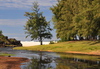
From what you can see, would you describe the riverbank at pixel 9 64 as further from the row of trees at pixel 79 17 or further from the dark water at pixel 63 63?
the row of trees at pixel 79 17

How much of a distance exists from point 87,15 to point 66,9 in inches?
637

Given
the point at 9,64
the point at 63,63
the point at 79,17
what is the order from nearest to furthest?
the point at 9,64, the point at 63,63, the point at 79,17

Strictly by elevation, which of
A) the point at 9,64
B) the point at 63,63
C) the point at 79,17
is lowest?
the point at 63,63

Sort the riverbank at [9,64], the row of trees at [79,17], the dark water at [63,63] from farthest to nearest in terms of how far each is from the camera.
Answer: the row of trees at [79,17] < the dark water at [63,63] < the riverbank at [9,64]

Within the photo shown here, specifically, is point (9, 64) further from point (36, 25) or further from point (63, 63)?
point (36, 25)

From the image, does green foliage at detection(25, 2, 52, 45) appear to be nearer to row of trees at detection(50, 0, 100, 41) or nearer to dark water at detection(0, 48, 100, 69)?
row of trees at detection(50, 0, 100, 41)

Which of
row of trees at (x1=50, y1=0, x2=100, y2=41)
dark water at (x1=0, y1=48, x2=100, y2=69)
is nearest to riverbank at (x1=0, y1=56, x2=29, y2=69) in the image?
dark water at (x1=0, y1=48, x2=100, y2=69)

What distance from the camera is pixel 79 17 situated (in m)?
60.9

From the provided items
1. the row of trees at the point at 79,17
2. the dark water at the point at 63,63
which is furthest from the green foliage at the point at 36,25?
the dark water at the point at 63,63

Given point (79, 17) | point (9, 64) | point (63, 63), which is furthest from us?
point (79, 17)

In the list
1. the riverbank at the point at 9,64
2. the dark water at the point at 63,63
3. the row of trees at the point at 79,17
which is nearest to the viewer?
the riverbank at the point at 9,64

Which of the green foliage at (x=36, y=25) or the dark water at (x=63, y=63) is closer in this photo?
the dark water at (x=63, y=63)

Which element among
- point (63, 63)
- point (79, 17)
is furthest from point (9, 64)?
point (79, 17)

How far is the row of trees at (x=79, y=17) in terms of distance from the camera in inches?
2243
